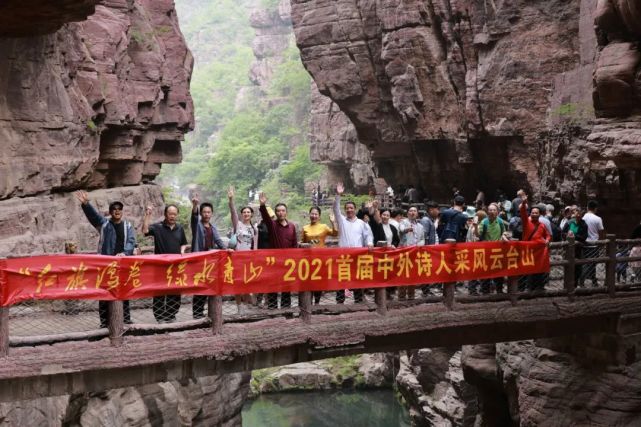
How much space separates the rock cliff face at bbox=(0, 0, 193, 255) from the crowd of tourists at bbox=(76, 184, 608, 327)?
12.9 feet

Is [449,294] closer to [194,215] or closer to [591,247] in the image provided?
[591,247]

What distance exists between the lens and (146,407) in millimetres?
12391

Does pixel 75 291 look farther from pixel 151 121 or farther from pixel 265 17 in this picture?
pixel 265 17

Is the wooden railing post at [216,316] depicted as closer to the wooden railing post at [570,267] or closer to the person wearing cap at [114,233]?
the person wearing cap at [114,233]

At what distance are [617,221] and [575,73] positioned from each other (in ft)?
12.3

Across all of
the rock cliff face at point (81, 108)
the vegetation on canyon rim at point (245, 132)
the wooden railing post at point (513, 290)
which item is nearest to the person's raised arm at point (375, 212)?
the wooden railing post at point (513, 290)

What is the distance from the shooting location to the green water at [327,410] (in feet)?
81.0

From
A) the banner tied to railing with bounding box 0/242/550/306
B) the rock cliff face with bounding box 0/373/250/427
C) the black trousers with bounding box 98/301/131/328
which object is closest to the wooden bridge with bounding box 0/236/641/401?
the banner tied to railing with bounding box 0/242/550/306

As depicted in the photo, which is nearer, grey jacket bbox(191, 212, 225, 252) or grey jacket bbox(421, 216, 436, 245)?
grey jacket bbox(191, 212, 225, 252)

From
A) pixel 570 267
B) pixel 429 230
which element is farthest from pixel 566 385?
pixel 429 230

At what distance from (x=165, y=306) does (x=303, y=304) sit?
1631 mm

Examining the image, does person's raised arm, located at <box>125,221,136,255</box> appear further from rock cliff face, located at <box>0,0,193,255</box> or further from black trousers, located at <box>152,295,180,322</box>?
rock cliff face, located at <box>0,0,193,255</box>

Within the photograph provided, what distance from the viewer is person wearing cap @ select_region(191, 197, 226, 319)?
28.2 ft

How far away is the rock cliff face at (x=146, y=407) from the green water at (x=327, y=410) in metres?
8.42
